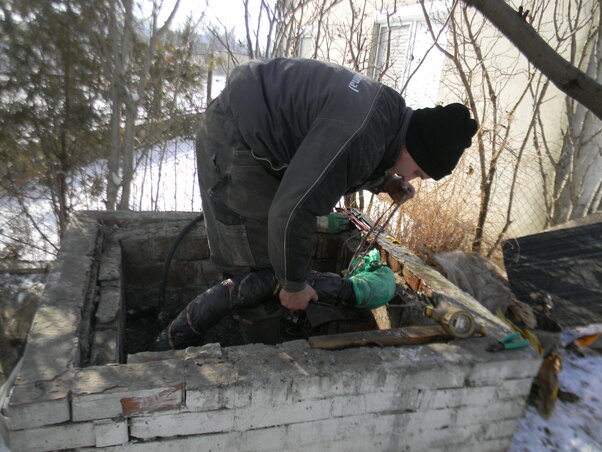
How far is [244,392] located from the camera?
1605 mm

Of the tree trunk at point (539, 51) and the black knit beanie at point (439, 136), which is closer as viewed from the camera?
the tree trunk at point (539, 51)

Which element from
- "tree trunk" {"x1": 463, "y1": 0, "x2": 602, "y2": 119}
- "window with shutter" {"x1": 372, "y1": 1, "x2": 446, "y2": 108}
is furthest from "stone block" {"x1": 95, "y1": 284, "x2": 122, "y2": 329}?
"window with shutter" {"x1": 372, "y1": 1, "x2": 446, "y2": 108}

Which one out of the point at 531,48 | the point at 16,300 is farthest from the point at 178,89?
the point at 531,48

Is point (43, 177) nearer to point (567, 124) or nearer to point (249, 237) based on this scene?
point (249, 237)

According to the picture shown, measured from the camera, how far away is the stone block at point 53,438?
1.44 m

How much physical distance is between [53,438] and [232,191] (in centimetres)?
123

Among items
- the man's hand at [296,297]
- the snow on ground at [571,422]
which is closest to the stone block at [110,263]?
the man's hand at [296,297]

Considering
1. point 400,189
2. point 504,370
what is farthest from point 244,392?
point 400,189

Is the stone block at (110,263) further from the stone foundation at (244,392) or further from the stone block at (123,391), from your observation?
the stone block at (123,391)

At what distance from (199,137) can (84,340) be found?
43.9 inches

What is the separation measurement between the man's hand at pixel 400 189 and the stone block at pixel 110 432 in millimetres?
1879

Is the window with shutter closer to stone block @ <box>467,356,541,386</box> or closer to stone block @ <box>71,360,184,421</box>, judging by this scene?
stone block @ <box>467,356,541,386</box>

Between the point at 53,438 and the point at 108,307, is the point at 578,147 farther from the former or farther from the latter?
the point at 53,438

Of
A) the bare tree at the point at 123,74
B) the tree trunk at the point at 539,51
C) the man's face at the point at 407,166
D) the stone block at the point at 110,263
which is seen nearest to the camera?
the tree trunk at the point at 539,51
